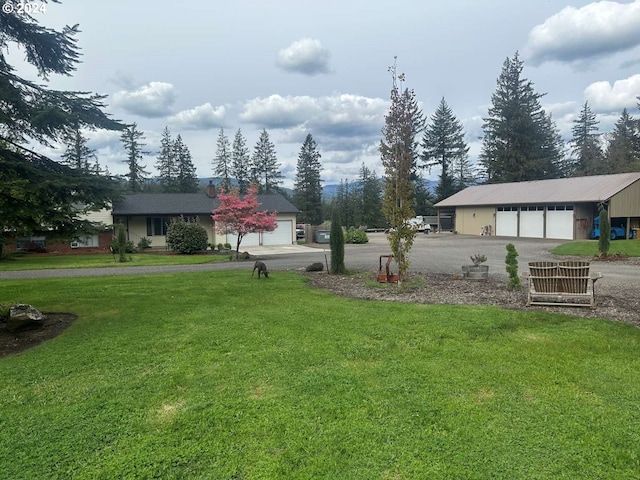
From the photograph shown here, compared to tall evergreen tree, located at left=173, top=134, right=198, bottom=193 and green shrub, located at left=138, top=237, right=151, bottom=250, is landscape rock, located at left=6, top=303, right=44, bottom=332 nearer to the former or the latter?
green shrub, located at left=138, top=237, right=151, bottom=250

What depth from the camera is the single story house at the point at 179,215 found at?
1114 inches

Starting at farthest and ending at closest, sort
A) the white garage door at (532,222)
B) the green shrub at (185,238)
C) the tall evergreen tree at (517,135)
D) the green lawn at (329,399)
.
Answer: the tall evergreen tree at (517,135) < the white garage door at (532,222) < the green shrub at (185,238) < the green lawn at (329,399)

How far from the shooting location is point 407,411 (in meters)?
3.60

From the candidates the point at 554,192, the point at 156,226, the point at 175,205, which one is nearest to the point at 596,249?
the point at 554,192

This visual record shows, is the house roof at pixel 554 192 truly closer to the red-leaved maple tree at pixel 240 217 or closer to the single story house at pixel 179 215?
the single story house at pixel 179 215

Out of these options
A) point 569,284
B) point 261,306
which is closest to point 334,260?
point 261,306

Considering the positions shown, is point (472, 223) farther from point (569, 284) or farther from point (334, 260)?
point (569, 284)

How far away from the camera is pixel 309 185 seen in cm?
5797

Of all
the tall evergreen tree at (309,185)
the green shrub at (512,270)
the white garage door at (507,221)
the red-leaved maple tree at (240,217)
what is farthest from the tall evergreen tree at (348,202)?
the green shrub at (512,270)

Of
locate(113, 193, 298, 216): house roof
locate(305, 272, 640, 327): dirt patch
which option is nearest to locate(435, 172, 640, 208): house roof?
locate(113, 193, 298, 216): house roof

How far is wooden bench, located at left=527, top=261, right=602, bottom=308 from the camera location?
7.72 m

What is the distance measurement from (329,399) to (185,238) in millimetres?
21631

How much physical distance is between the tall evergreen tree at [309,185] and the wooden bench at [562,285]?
48.0 meters

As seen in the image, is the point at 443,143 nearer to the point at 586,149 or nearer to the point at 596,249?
the point at 586,149
